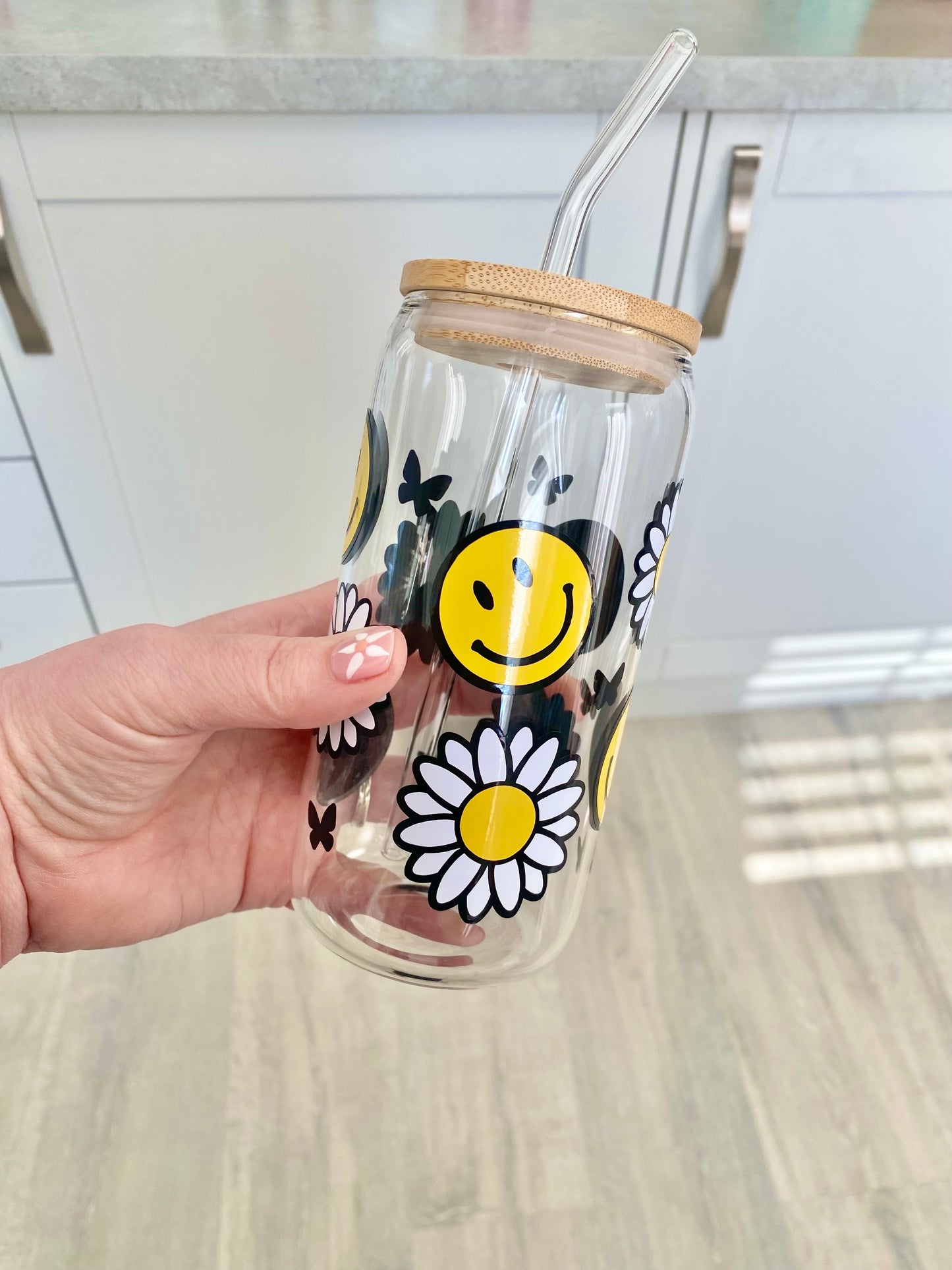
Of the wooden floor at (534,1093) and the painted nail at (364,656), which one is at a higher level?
the painted nail at (364,656)

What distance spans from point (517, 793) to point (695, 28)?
828 millimetres

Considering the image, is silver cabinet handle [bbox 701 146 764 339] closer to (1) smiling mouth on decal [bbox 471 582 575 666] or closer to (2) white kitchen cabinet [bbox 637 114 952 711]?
(2) white kitchen cabinet [bbox 637 114 952 711]

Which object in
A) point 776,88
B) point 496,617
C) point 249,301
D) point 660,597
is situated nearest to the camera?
point 496,617

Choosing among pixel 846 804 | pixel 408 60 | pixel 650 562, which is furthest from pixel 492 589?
pixel 846 804

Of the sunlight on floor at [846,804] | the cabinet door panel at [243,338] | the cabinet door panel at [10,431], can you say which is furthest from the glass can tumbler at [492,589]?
the sunlight on floor at [846,804]

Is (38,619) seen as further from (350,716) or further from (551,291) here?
(551,291)

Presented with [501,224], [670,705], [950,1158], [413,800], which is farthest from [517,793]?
[670,705]

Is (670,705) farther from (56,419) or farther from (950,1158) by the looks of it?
(56,419)

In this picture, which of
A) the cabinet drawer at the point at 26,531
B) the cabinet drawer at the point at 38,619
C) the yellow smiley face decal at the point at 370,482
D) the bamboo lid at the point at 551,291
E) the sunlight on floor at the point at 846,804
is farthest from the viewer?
the sunlight on floor at the point at 846,804

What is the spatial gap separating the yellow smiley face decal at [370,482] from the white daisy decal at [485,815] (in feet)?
0.46

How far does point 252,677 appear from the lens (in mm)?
515

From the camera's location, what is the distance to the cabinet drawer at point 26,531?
0.98 meters

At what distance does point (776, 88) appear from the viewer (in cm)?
78

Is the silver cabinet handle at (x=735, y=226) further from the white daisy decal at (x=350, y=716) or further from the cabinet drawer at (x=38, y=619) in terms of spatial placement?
the cabinet drawer at (x=38, y=619)
